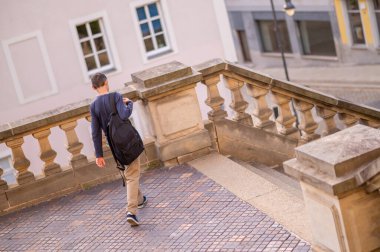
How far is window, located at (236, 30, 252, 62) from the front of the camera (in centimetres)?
4159

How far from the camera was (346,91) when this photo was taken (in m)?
29.5

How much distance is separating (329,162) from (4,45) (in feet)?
65.2

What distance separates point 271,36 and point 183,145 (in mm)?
29266

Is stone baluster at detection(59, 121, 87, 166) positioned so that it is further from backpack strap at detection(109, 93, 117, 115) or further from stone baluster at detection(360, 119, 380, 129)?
stone baluster at detection(360, 119, 380, 129)

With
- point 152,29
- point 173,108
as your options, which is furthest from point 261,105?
point 152,29

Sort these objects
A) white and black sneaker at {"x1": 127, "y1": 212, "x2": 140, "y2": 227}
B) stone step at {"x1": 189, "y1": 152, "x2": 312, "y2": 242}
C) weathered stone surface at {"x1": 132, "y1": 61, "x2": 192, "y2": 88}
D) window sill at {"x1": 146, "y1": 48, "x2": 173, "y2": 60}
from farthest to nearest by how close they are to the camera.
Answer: window sill at {"x1": 146, "y1": 48, "x2": 173, "y2": 60} → weathered stone surface at {"x1": 132, "y1": 61, "x2": 192, "y2": 88} → white and black sneaker at {"x1": 127, "y1": 212, "x2": 140, "y2": 227} → stone step at {"x1": 189, "y1": 152, "x2": 312, "y2": 242}

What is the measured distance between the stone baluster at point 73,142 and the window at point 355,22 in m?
24.3

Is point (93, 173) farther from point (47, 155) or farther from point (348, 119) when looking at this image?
point (348, 119)

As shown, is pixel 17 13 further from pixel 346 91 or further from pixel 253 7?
pixel 253 7

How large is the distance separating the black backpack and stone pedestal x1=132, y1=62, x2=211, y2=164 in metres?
1.28

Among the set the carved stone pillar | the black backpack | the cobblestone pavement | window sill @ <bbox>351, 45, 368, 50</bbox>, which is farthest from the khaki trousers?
window sill @ <bbox>351, 45, 368, 50</bbox>

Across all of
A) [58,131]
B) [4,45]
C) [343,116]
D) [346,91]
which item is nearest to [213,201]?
[343,116]

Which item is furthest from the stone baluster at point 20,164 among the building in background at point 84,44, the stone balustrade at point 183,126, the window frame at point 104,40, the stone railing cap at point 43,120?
the window frame at point 104,40

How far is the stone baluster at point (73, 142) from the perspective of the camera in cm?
983
